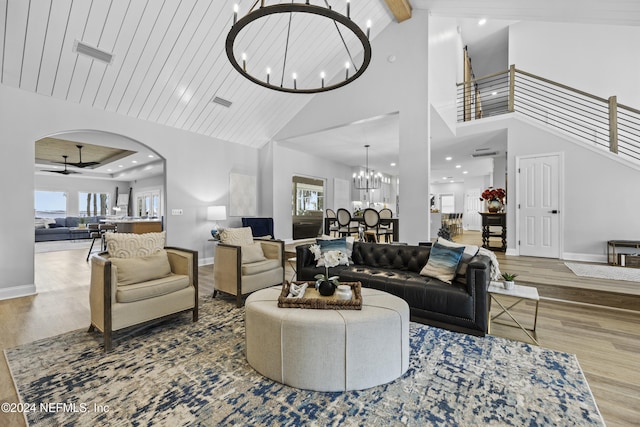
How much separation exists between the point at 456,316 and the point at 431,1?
474 cm

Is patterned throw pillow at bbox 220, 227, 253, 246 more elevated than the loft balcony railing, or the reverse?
the loft balcony railing

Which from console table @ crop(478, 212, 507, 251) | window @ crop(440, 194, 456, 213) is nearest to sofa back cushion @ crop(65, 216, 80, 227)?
console table @ crop(478, 212, 507, 251)

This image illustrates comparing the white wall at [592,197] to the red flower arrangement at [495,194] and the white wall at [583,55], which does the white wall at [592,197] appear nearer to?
the red flower arrangement at [495,194]

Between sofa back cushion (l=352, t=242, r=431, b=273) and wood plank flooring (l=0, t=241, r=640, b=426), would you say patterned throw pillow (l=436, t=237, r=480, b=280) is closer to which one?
sofa back cushion (l=352, t=242, r=431, b=273)

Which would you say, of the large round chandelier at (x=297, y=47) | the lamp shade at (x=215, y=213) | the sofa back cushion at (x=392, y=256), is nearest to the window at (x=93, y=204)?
the lamp shade at (x=215, y=213)

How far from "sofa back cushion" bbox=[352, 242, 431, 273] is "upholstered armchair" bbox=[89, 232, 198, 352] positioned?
2.10 metres

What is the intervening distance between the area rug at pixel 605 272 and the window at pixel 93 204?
653 inches

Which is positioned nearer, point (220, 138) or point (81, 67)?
point (81, 67)

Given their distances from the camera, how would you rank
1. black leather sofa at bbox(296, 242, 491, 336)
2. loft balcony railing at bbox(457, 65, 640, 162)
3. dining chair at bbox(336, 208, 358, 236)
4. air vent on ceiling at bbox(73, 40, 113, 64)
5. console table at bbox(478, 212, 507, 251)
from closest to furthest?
black leather sofa at bbox(296, 242, 491, 336) < air vent on ceiling at bbox(73, 40, 113, 64) < loft balcony railing at bbox(457, 65, 640, 162) < console table at bbox(478, 212, 507, 251) < dining chair at bbox(336, 208, 358, 236)

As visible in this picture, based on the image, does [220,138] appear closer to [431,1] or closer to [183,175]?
[183,175]

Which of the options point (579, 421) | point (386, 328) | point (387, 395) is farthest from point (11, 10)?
point (579, 421)

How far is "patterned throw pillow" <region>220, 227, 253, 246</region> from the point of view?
3723 millimetres

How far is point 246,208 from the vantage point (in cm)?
671

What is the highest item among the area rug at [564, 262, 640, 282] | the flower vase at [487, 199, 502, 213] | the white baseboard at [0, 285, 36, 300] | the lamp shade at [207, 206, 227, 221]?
the flower vase at [487, 199, 502, 213]
